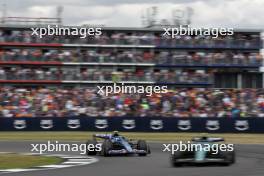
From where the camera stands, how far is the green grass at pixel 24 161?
49.2 feet

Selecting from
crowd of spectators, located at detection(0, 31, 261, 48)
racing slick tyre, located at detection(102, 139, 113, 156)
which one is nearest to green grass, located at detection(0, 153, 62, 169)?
racing slick tyre, located at detection(102, 139, 113, 156)

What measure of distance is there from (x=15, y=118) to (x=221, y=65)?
25292 millimetres

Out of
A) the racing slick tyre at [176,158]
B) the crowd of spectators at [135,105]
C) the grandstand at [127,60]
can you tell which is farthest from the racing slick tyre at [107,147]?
the grandstand at [127,60]

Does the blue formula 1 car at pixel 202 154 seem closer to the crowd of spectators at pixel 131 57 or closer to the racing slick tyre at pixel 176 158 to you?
the racing slick tyre at pixel 176 158

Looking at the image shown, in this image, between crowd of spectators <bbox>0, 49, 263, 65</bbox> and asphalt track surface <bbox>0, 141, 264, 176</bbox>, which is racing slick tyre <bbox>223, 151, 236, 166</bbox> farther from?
crowd of spectators <bbox>0, 49, 263, 65</bbox>

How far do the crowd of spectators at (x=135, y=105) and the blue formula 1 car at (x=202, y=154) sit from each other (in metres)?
15.4

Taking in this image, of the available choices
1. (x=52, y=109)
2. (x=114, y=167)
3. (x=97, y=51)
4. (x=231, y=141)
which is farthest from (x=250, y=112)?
(x=97, y=51)

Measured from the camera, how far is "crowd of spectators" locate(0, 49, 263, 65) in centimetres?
5066

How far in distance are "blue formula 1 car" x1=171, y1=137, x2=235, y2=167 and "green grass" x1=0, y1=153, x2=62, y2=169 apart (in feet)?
10.7

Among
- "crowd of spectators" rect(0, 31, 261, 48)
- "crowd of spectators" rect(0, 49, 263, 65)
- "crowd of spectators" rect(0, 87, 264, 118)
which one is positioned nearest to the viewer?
"crowd of spectators" rect(0, 87, 264, 118)

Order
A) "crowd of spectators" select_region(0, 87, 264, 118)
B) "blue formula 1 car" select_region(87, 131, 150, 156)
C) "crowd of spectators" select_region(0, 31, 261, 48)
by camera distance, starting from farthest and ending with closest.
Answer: "crowd of spectators" select_region(0, 31, 261, 48) < "crowd of spectators" select_region(0, 87, 264, 118) < "blue formula 1 car" select_region(87, 131, 150, 156)

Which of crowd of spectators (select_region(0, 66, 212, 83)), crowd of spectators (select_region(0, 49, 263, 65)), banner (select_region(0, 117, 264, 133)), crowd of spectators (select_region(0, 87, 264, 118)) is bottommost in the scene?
banner (select_region(0, 117, 264, 133))

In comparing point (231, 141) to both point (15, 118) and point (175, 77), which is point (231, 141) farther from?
point (175, 77)

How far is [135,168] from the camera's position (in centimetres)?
1415
